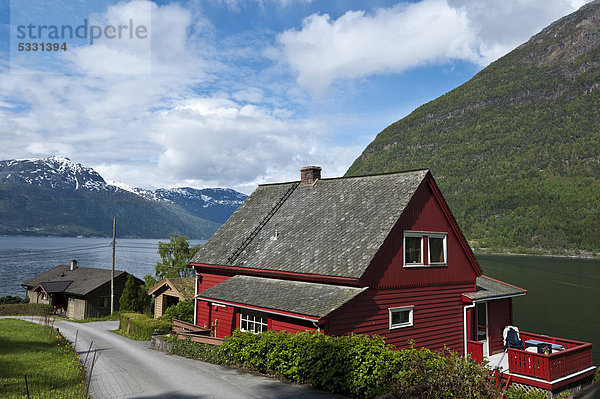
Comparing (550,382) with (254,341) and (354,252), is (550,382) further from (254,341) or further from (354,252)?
(254,341)

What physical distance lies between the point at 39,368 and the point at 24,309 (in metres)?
45.6

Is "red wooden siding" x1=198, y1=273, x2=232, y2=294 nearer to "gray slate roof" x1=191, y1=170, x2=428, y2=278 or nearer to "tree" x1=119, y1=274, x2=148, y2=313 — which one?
"gray slate roof" x1=191, y1=170, x2=428, y2=278

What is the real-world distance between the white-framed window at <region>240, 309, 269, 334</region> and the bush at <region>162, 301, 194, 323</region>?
824cm

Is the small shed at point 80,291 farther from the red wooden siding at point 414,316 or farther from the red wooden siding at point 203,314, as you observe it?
the red wooden siding at point 414,316

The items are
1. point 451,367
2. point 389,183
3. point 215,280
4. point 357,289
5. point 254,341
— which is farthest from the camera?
point 215,280

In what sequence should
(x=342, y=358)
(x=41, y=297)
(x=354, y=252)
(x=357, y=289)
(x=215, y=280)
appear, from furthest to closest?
1. (x=41, y=297)
2. (x=215, y=280)
3. (x=354, y=252)
4. (x=357, y=289)
5. (x=342, y=358)

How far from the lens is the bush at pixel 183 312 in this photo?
90.4 feet

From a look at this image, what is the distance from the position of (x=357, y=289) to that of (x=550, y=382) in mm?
8701

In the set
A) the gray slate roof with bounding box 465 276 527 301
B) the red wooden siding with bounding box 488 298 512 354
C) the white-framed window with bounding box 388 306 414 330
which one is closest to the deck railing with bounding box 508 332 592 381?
the gray slate roof with bounding box 465 276 527 301

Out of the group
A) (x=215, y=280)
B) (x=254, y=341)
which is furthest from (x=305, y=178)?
(x=254, y=341)

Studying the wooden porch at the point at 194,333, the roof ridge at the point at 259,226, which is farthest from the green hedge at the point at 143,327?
the roof ridge at the point at 259,226

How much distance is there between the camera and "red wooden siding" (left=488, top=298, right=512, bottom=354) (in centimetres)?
2225

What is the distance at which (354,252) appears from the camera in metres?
18.3

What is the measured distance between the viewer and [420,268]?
1931cm
